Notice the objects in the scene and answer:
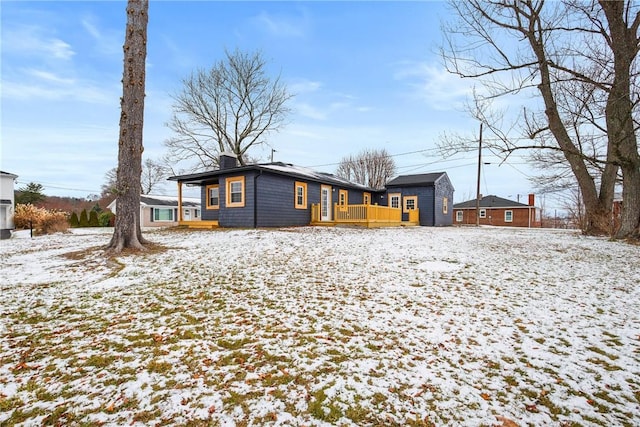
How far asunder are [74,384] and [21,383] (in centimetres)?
45

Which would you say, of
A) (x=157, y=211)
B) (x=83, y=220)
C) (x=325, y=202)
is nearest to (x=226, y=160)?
(x=325, y=202)

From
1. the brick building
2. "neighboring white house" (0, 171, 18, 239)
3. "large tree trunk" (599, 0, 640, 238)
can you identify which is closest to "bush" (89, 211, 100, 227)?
"neighboring white house" (0, 171, 18, 239)

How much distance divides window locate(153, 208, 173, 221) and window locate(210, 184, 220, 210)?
14.6 meters

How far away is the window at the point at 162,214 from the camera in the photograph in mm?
28067

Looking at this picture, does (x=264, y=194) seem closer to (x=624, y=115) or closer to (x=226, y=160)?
(x=226, y=160)

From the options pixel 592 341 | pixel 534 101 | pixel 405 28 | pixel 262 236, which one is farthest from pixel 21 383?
pixel 534 101

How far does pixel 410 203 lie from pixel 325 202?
816 centimetres

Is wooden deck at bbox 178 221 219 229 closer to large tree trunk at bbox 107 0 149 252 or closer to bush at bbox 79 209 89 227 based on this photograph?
large tree trunk at bbox 107 0 149 252

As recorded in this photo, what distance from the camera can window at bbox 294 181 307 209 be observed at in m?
15.5

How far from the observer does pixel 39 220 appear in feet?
48.3

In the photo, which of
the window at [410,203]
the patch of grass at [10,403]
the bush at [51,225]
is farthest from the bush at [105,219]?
the patch of grass at [10,403]

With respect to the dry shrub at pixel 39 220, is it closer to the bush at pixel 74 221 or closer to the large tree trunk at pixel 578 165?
the bush at pixel 74 221

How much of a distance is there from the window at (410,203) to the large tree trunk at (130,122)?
18.4 metres

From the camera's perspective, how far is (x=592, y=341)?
307cm
